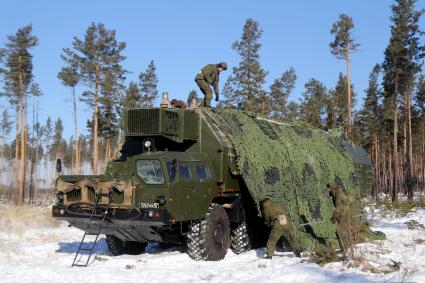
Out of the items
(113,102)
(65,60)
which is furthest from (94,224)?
(65,60)

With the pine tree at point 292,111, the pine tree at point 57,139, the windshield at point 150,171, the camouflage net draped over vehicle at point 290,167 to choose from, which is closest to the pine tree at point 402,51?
the pine tree at point 292,111

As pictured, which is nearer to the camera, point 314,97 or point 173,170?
point 173,170

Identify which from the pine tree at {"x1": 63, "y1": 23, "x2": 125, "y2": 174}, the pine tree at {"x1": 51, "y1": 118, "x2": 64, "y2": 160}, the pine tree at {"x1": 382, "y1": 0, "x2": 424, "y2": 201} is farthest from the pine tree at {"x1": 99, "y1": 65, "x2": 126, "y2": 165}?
the pine tree at {"x1": 51, "y1": 118, "x2": 64, "y2": 160}

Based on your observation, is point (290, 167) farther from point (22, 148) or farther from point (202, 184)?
point (22, 148)

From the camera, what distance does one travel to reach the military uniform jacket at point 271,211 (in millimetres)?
12289

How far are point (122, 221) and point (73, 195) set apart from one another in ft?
5.10

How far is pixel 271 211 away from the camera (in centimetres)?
1237

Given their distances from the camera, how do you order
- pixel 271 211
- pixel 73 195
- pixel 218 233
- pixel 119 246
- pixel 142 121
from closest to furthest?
pixel 73 195
pixel 271 211
pixel 218 233
pixel 142 121
pixel 119 246

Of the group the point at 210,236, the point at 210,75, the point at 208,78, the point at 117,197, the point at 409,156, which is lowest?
the point at 210,236

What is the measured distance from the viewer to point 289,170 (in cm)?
1495

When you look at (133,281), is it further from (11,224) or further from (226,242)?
(11,224)

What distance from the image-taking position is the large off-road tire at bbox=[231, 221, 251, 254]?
13.7 m

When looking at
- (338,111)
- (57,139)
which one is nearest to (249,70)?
(338,111)

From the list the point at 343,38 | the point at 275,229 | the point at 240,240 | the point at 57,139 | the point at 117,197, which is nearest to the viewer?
the point at 117,197
